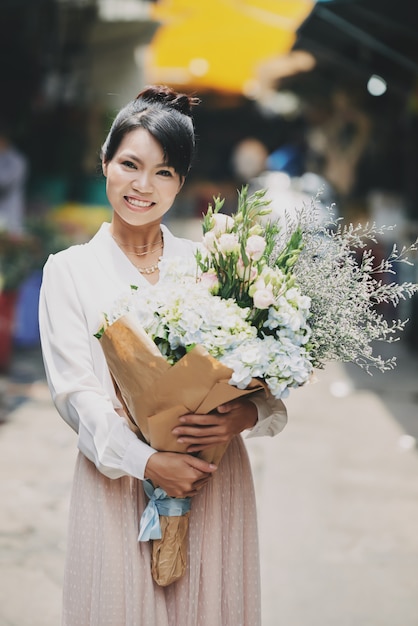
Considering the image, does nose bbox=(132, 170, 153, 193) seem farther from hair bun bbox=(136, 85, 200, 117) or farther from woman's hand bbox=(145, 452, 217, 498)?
woman's hand bbox=(145, 452, 217, 498)

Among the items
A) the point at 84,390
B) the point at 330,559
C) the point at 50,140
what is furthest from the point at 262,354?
the point at 50,140

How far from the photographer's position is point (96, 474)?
210 centimetres

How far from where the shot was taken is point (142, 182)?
2109 millimetres

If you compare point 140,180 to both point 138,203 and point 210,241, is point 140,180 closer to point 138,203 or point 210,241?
point 138,203

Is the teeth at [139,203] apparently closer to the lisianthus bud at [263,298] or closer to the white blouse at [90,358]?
the white blouse at [90,358]

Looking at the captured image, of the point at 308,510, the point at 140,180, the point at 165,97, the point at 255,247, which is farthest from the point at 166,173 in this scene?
the point at 308,510

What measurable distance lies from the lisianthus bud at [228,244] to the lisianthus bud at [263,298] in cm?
13

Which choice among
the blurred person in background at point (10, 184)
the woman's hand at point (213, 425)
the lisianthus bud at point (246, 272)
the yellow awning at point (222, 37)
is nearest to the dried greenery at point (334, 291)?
the lisianthus bud at point (246, 272)

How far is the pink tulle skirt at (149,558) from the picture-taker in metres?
2.06

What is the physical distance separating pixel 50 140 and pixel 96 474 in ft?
33.5

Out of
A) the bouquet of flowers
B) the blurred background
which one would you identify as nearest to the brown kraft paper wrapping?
the bouquet of flowers

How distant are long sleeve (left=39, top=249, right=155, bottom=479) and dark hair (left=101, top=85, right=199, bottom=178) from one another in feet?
1.09

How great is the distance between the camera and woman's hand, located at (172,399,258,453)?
6.30 feet

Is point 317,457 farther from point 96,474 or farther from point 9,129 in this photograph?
point 9,129
